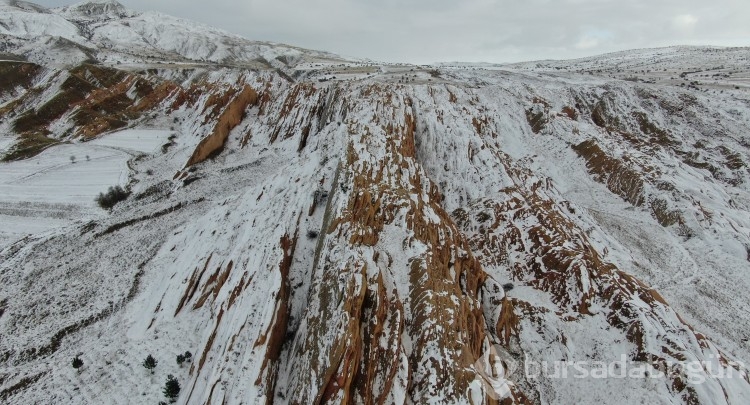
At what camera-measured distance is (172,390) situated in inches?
701

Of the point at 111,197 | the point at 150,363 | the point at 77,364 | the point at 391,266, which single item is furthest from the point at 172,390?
the point at 111,197

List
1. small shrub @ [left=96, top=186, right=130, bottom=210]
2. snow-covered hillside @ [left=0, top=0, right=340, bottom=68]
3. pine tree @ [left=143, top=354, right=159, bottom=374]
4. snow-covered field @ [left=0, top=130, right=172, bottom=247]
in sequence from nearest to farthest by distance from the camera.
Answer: pine tree @ [left=143, top=354, right=159, bottom=374] < snow-covered field @ [left=0, top=130, right=172, bottom=247] < small shrub @ [left=96, top=186, right=130, bottom=210] < snow-covered hillside @ [left=0, top=0, right=340, bottom=68]

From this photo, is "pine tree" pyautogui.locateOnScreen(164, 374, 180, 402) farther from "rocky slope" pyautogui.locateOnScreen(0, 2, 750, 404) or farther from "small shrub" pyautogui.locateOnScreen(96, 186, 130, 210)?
"small shrub" pyautogui.locateOnScreen(96, 186, 130, 210)

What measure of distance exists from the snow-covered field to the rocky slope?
1660 mm

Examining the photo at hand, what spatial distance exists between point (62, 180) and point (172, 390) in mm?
36864

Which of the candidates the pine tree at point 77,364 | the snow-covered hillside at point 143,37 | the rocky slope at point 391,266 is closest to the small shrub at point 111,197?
the rocky slope at point 391,266

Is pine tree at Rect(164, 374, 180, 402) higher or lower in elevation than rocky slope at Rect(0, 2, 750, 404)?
lower

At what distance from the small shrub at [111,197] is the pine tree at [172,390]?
27537 mm

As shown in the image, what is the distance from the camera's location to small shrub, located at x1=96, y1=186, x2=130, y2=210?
37.9m

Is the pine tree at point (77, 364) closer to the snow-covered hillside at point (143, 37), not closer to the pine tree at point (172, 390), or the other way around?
the pine tree at point (172, 390)

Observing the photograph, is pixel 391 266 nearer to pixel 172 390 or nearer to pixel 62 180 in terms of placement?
pixel 172 390

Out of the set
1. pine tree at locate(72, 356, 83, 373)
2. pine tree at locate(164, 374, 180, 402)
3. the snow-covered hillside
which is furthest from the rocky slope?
the snow-covered hillside

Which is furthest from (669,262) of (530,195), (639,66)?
(639,66)

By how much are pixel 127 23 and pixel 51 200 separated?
640 ft
